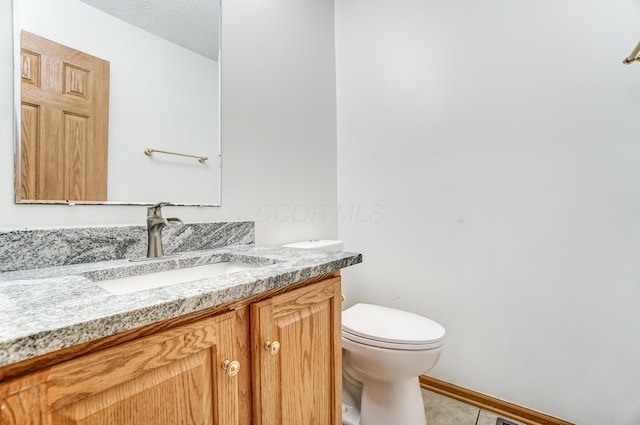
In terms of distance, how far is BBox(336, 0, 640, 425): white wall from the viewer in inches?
48.7

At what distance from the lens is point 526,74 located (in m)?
1.40

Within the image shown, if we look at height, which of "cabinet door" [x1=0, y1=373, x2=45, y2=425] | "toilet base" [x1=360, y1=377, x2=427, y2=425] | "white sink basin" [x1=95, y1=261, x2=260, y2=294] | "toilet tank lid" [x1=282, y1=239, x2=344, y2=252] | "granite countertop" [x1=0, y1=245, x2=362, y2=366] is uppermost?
"granite countertop" [x1=0, y1=245, x2=362, y2=366]

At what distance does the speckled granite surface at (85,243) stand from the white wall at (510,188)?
105cm

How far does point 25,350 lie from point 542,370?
69.6 inches

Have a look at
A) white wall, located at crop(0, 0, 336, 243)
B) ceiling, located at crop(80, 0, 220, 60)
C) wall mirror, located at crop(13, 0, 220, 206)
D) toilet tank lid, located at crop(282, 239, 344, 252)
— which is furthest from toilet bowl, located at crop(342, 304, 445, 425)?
ceiling, located at crop(80, 0, 220, 60)

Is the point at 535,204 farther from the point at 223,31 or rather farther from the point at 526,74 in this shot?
the point at 223,31

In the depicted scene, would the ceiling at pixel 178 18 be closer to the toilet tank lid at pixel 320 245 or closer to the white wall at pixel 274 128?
the white wall at pixel 274 128

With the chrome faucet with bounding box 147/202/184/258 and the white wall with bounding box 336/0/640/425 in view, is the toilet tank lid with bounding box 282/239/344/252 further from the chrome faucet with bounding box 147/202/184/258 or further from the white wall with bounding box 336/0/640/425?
the chrome faucet with bounding box 147/202/184/258

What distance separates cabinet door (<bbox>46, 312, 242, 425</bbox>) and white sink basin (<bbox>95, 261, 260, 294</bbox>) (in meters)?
0.33

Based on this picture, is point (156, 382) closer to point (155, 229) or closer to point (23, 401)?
point (23, 401)

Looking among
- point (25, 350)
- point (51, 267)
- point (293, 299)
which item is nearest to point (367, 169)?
point (293, 299)

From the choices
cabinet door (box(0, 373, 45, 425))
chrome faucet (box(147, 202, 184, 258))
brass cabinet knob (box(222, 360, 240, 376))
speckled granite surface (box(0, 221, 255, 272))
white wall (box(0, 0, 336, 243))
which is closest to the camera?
cabinet door (box(0, 373, 45, 425))

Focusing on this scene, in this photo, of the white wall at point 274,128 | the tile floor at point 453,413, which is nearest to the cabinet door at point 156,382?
the white wall at point 274,128

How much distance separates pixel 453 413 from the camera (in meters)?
1.46
